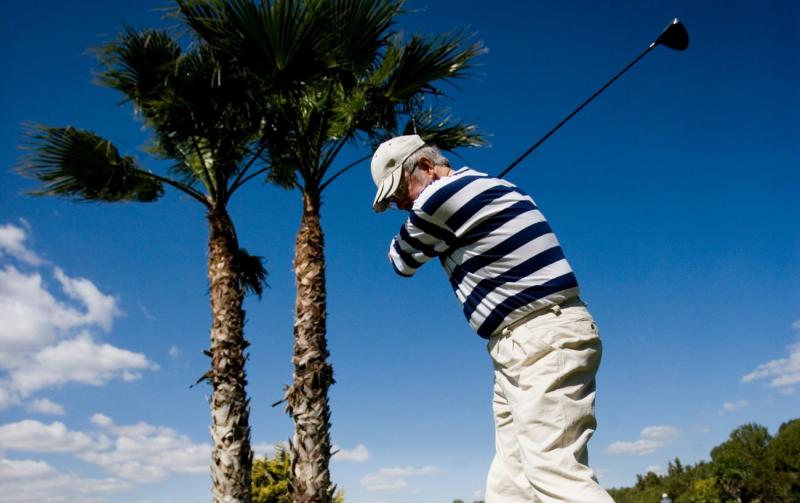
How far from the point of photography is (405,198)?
102 inches

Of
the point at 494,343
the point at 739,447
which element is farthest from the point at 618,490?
the point at 494,343

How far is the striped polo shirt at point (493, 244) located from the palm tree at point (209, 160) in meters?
5.69

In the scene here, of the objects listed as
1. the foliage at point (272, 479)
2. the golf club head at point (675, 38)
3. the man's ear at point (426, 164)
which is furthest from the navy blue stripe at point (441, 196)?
the foliage at point (272, 479)

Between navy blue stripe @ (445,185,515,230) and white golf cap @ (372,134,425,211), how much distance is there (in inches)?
12.8

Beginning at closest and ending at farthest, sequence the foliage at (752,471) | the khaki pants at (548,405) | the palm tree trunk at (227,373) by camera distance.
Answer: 1. the khaki pants at (548,405)
2. the palm tree trunk at (227,373)
3. the foliage at (752,471)

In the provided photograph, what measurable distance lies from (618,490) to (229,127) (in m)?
61.5

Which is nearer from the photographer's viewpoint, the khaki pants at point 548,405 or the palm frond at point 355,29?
the khaki pants at point 548,405

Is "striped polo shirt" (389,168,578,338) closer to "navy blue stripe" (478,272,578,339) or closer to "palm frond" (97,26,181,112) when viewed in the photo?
"navy blue stripe" (478,272,578,339)

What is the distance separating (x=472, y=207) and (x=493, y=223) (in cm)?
9

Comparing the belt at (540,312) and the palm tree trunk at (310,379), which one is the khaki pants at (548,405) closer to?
the belt at (540,312)

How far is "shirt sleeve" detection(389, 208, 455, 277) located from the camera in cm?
235

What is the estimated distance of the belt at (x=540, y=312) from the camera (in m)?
2.23

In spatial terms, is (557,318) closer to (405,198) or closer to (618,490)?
(405,198)

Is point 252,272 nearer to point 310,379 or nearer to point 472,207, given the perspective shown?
point 310,379
